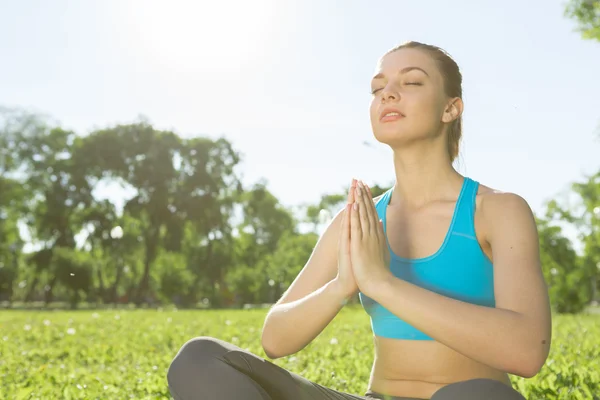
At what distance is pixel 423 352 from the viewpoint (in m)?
2.63

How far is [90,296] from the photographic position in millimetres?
41625

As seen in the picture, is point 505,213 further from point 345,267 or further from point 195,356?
point 195,356

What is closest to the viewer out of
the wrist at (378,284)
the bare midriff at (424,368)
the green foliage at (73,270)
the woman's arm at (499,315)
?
the woman's arm at (499,315)

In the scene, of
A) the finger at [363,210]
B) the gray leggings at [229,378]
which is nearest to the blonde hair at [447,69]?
the finger at [363,210]

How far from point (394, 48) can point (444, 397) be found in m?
1.62

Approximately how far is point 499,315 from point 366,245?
556 mm

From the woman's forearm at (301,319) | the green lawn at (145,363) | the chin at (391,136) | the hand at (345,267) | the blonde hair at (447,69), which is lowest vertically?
the green lawn at (145,363)

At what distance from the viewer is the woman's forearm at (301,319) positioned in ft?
8.67

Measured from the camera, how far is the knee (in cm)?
253

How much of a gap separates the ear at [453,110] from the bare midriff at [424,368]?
103 cm

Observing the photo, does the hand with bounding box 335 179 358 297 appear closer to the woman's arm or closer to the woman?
the woman

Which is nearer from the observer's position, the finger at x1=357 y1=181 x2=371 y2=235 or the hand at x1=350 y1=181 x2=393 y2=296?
the hand at x1=350 y1=181 x2=393 y2=296

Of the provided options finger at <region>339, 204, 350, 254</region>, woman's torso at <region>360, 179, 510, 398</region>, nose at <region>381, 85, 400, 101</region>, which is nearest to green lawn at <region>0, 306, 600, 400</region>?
woman's torso at <region>360, 179, 510, 398</region>

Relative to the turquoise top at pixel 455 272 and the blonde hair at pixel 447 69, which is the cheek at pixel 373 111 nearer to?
the blonde hair at pixel 447 69
